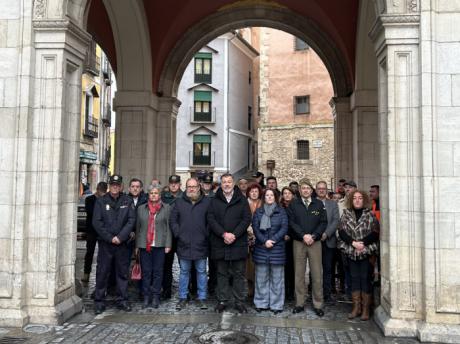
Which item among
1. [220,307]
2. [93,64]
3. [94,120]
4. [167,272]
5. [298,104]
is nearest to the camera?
[220,307]

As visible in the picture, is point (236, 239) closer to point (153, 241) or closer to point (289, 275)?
point (153, 241)

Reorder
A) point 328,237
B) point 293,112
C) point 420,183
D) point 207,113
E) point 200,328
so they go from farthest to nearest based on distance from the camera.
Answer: point 207,113, point 293,112, point 328,237, point 200,328, point 420,183

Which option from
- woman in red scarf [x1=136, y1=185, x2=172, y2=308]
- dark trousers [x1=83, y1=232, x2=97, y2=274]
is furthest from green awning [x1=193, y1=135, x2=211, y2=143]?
woman in red scarf [x1=136, y1=185, x2=172, y2=308]

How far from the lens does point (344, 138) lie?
37.3ft

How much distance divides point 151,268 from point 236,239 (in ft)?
4.32

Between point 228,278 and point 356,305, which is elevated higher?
point 228,278

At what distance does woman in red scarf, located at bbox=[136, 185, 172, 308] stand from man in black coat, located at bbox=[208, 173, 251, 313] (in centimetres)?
69

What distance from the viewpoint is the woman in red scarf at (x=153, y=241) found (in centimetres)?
627

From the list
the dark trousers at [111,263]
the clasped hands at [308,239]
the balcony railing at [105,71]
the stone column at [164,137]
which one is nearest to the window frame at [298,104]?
the balcony railing at [105,71]

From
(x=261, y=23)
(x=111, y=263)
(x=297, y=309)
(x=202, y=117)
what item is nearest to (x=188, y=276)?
(x=111, y=263)

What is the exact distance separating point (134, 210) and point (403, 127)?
362 cm

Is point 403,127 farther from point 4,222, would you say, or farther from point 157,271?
point 4,222

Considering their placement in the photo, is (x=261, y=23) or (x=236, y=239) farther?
(x=261, y=23)

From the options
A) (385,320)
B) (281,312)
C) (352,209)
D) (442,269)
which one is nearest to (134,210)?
(281,312)
